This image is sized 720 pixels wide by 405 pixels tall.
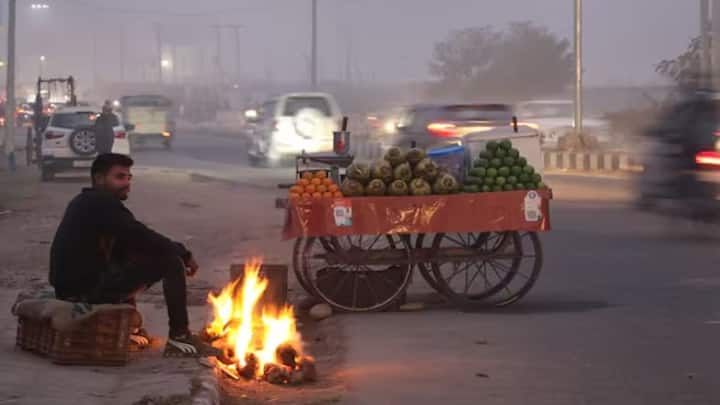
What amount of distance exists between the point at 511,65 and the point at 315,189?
72.7 meters

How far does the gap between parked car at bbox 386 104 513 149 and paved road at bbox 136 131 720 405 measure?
10.7 meters

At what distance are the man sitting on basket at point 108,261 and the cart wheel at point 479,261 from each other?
123 inches

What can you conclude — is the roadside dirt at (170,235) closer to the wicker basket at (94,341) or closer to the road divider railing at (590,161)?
the wicker basket at (94,341)

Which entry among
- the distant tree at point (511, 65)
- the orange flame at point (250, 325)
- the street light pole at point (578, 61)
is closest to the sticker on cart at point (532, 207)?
the orange flame at point (250, 325)

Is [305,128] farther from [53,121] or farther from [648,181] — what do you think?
[648,181]

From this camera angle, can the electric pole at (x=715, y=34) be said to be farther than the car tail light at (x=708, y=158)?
Yes

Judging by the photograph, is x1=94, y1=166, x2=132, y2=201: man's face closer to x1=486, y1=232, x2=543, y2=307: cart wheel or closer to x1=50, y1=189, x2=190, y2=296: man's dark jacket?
x1=50, y1=189, x2=190, y2=296: man's dark jacket

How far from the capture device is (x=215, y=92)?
116000 mm

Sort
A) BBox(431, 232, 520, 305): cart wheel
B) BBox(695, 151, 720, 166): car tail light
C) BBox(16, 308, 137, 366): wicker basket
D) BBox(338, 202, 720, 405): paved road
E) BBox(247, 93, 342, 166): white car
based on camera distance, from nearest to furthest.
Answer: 1. BBox(338, 202, 720, 405): paved road
2. BBox(16, 308, 137, 366): wicker basket
3. BBox(431, 232, 520, 305): cart wheel
4. BBox(695, 151, 720, 166): car tail light
5. BBox(247, 93, 342, 166): white car

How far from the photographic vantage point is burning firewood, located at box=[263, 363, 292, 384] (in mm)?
8312

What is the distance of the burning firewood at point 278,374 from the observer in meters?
8.31

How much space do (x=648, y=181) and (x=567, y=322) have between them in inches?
288

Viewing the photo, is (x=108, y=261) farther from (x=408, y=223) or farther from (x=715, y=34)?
(x=715, y=34)

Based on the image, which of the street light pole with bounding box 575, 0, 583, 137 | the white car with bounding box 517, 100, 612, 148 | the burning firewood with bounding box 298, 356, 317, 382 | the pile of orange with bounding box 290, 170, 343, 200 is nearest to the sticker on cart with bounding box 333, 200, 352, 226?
the pile of orange with bounding box 290, 170, 343, 200
